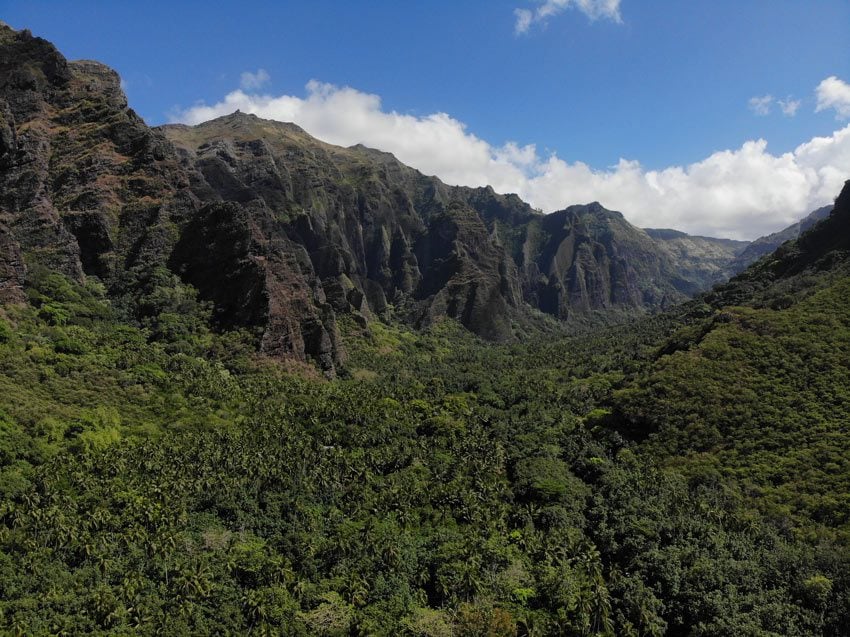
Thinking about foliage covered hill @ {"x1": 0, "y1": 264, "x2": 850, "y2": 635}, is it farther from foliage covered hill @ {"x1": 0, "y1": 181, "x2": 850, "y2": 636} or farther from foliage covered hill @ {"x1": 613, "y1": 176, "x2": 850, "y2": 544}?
foliage covered hill @ {"x1": 613, "y1": 176, "x2": 850, "y2": 544}

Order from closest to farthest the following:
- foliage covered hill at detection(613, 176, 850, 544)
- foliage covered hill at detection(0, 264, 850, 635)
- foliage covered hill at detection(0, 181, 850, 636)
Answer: foliage covered hill at detection(0, 264, 850, 635) → foliage covered hill at detection(0, 181, 850, 636) → foliage covered hill at detection(613, 176, 850, 544)

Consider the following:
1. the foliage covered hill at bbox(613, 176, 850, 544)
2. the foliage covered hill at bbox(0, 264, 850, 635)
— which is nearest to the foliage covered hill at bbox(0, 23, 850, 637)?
the foliage covered hill at bbox(0, 264, 850, 635)

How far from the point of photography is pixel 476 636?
58.1 m

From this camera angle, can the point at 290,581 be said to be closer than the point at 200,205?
Yes

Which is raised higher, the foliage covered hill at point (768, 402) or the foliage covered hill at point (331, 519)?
the foliage covered hill at point (768, 402)

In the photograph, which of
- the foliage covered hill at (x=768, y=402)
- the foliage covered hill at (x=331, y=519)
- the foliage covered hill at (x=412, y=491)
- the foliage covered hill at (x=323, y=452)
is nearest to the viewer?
the foliage covered hill at (x=331, y=519)

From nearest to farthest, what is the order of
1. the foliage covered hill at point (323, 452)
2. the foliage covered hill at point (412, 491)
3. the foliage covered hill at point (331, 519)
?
the foliage covered hill at point (331, 519)
the foliage covered hill at point (412, 491)
the foliage covered hill at point (323, 452)

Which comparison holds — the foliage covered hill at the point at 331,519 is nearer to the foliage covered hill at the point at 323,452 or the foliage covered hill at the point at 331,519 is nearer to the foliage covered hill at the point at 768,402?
the foliage covered hill at the point at 323,452

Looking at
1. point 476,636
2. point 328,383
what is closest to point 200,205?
point 328,383

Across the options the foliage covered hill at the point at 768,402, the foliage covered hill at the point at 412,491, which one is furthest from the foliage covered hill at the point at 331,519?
the foliage covered hill at the point at 768,402

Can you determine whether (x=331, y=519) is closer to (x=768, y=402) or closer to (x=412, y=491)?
(x=412, y=491)

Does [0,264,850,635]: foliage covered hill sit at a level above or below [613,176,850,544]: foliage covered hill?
below

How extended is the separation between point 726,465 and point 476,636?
57.1 metres

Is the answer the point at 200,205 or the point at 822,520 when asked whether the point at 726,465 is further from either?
the point at 200,205
